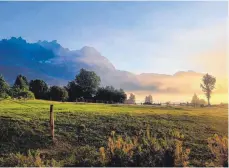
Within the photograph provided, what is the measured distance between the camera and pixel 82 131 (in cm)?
2923

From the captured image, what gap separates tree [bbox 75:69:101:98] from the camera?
107938mm

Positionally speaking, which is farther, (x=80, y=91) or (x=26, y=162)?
(x=80, y=91)

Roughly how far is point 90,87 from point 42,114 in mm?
75401

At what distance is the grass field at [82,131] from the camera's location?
23.5 m

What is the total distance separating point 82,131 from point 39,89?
2976 inches

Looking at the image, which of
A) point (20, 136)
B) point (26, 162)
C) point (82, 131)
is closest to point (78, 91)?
point (82, 131)

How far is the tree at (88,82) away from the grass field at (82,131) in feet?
230

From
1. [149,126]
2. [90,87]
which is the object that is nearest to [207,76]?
[90,87]

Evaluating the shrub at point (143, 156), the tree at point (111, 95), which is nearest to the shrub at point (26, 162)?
the shrub at point (143, 156)

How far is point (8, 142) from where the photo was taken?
25.7 metres

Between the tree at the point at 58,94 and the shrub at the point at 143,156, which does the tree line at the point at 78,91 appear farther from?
the shrub at the point at 143,156

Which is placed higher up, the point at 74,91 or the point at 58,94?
the point at 74,91

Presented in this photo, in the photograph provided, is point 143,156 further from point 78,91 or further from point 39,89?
point 78,91

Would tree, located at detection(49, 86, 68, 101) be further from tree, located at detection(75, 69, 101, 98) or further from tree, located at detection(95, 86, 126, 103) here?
tree, located at detection(95, 86, 126, 103)
